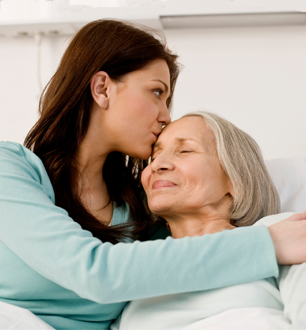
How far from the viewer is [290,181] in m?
1.62

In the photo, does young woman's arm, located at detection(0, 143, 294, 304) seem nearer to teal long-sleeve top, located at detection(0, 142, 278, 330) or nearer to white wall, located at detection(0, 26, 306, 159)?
teal long-sleeve top, located at detection(0, 142, 278, 330)

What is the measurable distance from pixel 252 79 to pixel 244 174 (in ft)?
2.88

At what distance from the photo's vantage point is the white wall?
1.99 meters

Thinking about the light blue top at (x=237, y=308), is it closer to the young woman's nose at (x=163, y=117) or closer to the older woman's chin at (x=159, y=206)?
the older woman's chin at (x=159, y=206)

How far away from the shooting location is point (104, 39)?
139cm

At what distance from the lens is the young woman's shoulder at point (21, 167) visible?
1067mm

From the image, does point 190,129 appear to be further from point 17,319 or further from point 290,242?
point 17,319

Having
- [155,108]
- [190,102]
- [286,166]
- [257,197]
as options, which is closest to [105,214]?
[155,108]

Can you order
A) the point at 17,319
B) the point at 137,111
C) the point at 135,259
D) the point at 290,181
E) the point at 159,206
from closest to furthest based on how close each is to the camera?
the point at 135,259
the point at 17,319
the point at 159,206
the point at 137,111
the point at 290,181

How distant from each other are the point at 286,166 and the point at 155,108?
0.62m

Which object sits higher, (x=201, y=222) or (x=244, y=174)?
(x=244, y=174)

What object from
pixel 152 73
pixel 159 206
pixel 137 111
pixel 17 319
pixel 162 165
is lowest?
pixel 17 319

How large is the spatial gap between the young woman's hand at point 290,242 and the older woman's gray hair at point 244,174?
32cm

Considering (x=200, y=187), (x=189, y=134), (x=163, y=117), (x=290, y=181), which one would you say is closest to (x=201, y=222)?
(x=200, y=187)
